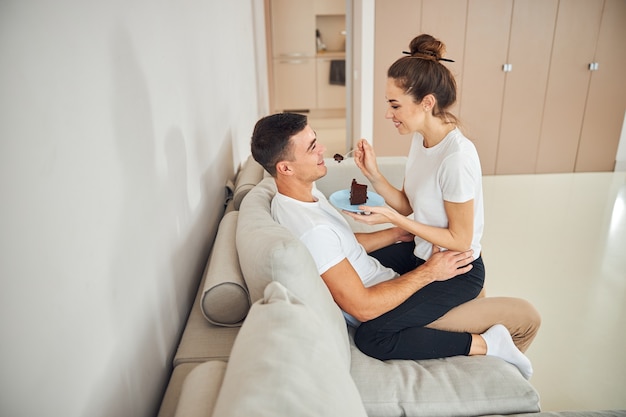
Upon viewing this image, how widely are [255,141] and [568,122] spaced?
4.75 meters

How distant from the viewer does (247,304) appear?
1.20 meters

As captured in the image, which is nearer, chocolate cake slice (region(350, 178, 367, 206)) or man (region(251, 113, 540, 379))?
man (region(251, 113, 540, 379))

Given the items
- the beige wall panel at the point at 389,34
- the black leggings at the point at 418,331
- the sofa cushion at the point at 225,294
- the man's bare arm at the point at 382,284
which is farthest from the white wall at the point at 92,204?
the beige wall panel at the point at 389,34

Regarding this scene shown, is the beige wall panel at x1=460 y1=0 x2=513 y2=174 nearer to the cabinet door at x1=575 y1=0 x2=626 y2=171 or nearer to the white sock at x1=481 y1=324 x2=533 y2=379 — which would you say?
the cabinet door at x1=575 y1=0 x2=626 y2=171

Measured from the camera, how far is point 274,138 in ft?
4.77

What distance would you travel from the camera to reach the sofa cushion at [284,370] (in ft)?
2.10

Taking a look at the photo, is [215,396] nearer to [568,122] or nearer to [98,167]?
[98,167]

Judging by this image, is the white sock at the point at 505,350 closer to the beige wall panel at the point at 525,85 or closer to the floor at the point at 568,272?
the floor at the point at 568,272

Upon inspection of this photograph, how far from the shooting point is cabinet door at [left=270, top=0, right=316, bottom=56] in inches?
286

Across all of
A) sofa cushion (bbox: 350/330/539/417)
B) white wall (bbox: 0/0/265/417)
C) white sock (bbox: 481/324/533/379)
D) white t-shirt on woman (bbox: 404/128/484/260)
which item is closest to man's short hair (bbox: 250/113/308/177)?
white wall (bbox: 0/0/265/417)

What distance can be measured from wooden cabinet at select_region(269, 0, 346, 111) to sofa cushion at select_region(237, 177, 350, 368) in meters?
6.59

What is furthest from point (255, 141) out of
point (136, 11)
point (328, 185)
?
point (328, 185)

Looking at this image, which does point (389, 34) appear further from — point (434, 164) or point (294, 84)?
Answer: point (434, 164)

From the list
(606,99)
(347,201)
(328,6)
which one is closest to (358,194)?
(347,201)
